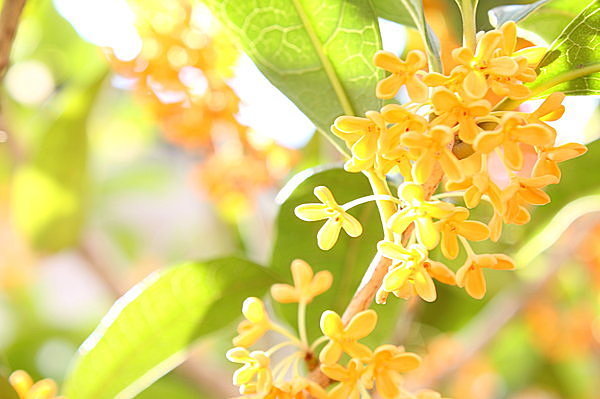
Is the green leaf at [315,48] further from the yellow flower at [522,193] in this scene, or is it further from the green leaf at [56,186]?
the green leaf at [56,186]

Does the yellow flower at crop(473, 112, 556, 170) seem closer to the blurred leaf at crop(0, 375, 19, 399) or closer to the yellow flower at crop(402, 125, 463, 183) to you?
the yellow flower at crop(402, 125, 463, 183)

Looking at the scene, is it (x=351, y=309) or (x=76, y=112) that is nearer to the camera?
(x=351, y=309)

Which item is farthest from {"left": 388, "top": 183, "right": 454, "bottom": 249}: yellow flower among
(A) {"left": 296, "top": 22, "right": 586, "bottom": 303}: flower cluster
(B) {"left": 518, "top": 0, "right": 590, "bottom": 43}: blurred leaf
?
(B) {"left": 518, "top": 0, "right": 590, "bottom": 43}: blurred leaf

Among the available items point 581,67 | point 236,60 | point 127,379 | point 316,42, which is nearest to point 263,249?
point 236,60

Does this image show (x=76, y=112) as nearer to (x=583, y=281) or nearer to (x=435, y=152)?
(x=435, y=152)

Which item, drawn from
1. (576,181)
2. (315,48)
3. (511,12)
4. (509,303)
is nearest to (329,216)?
(315,48)

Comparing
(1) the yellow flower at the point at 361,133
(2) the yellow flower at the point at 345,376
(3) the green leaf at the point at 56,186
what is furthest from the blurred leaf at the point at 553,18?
(3) the green leaf at the point at 56,186
